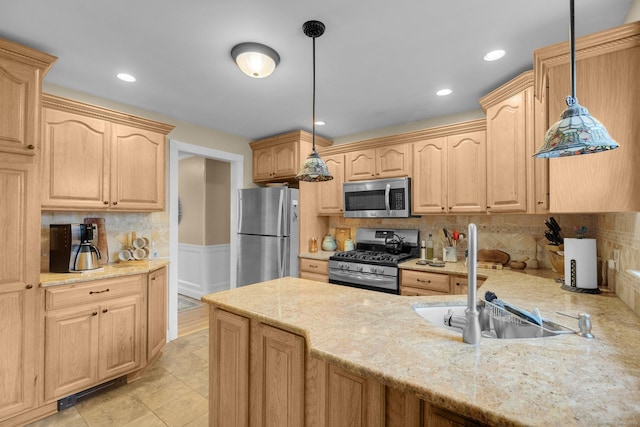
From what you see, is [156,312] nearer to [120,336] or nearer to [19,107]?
[120,336]

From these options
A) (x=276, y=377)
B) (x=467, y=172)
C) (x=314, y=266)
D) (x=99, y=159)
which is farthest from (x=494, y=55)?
(x=99, y=159)

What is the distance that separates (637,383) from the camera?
0.80 meters

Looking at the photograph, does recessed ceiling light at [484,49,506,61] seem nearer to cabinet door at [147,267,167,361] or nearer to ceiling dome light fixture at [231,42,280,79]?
ceiling dome light fixture at [231,42,280,79]

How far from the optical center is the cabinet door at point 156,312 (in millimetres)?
2531

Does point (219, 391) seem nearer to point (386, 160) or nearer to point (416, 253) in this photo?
point (416, 253)

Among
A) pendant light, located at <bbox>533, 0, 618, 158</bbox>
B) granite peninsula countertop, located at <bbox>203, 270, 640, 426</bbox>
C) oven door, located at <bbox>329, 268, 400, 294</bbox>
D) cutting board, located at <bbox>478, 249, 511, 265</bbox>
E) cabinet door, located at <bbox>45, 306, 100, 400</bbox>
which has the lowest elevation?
cabinet door, located at <bbox>45, 306, 100, 400</bbox>

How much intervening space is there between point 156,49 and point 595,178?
271cm

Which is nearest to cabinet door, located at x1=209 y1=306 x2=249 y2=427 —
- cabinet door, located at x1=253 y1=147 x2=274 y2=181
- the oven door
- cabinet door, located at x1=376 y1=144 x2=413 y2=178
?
the oven door

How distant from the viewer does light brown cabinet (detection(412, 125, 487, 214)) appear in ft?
9.14

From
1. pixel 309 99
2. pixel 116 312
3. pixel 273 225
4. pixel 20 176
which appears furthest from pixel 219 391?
pixel 309 99

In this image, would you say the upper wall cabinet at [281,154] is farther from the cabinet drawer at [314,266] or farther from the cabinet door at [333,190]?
the cabinet drawer at [314,266]

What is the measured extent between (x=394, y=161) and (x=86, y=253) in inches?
120

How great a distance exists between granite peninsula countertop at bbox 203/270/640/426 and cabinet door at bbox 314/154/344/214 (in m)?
2.23

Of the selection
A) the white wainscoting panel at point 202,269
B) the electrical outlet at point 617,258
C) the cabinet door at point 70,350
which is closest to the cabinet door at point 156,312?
the cabinet door at point 70,350
